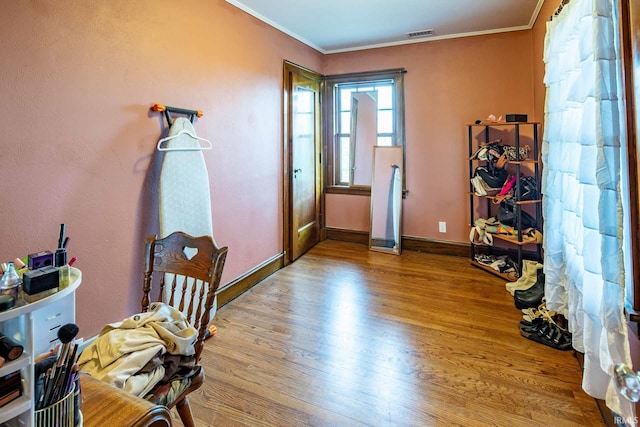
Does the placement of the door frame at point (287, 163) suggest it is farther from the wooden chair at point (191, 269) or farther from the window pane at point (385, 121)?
the wooden chair at point (191, 269)

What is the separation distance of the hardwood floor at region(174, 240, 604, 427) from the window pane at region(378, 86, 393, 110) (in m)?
2.30

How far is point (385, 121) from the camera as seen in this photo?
445 cm

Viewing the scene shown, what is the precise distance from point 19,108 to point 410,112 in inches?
146

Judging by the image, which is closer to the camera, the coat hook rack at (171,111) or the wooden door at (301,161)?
the coat hook rack at (171,111)

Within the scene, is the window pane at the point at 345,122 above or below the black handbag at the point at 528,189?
above

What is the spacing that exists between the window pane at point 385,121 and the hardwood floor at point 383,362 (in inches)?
81.0

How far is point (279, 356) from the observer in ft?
7.09

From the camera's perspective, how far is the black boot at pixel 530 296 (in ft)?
8.73

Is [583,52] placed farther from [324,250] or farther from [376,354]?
[324,250]

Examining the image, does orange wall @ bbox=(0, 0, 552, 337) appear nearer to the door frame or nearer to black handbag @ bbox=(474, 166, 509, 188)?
the door frame

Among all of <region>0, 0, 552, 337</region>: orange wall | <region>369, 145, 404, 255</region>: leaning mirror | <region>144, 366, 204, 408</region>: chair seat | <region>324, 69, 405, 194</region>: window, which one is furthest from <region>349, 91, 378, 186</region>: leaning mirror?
<region>144, 366, 204, 408</region>: chair seat

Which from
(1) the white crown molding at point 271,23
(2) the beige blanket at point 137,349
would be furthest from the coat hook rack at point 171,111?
(2) the beige blanket at point 137,349

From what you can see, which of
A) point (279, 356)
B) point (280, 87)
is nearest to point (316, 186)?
point (280, 87)

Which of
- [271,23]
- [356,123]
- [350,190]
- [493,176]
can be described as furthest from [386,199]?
[271,23]
